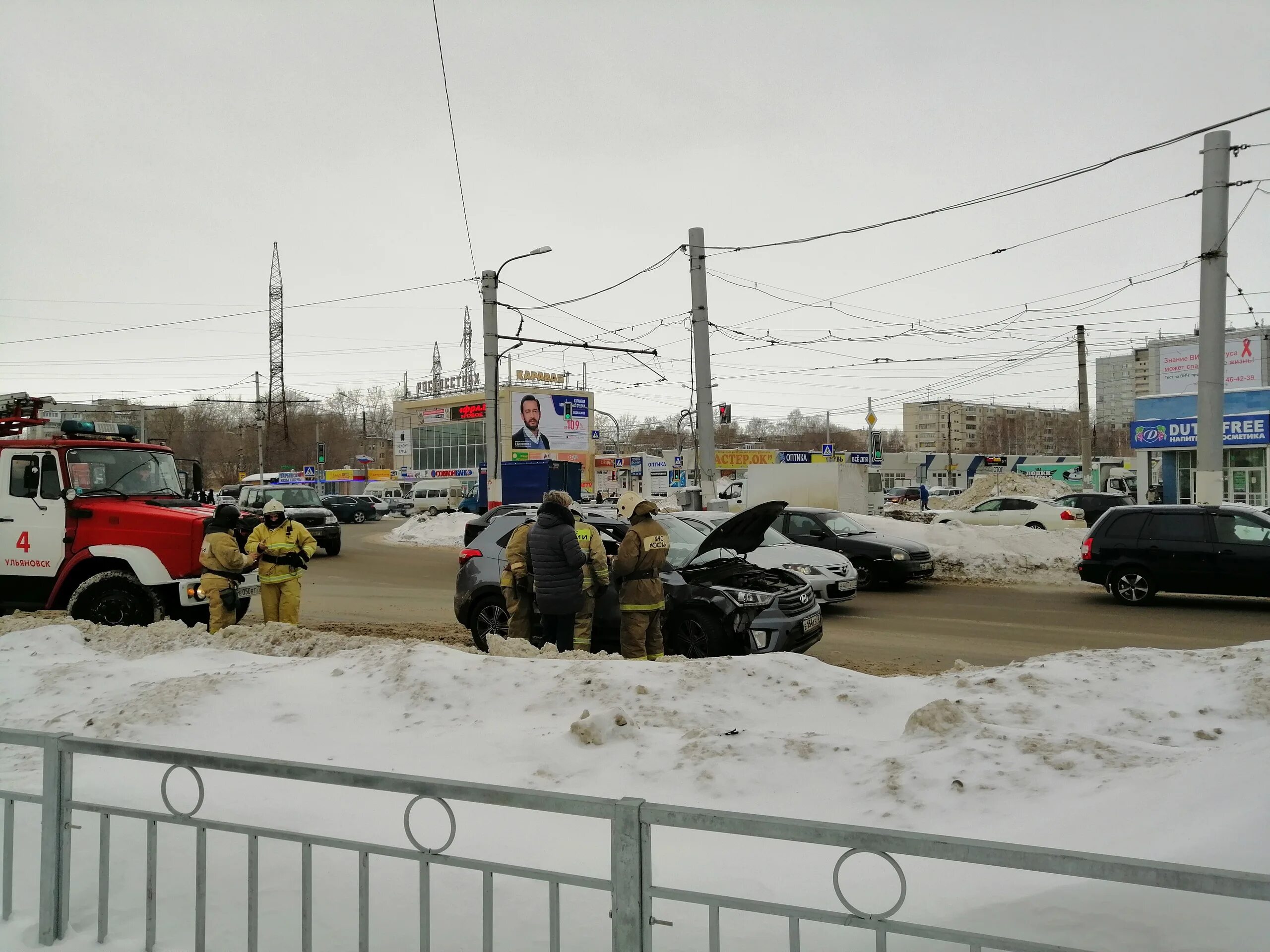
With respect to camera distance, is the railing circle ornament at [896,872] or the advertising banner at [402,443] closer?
the railing circle ornament at [896,872]

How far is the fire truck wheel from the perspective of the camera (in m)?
9.97

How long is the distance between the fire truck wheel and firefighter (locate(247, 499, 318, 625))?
4.35 feet

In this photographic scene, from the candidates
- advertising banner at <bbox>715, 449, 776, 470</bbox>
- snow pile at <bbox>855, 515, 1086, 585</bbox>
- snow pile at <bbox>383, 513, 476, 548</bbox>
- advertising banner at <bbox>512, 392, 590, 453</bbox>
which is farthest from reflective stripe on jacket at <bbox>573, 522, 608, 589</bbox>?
advertising banner at <bbox>715, 449, 776, 470</bbox>

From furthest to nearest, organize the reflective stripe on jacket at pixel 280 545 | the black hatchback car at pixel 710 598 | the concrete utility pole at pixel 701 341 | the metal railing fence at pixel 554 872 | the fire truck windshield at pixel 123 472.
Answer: the concrete utility pole at pixel 701 341 → the fire truck windshield at pixel 123 472 → the reflective stripe on jacket at pixel 280 545 → the black hatchback car at pixel 710 598 → the metal railing fence at pixel 554 872

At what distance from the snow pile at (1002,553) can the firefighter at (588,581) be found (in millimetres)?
10947

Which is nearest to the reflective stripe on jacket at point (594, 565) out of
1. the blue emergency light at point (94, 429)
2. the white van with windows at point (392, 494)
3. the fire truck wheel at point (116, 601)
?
the fire truck wheel at point (116, 601)

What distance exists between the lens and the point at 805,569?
42.8 ft

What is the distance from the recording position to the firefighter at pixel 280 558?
388 inches

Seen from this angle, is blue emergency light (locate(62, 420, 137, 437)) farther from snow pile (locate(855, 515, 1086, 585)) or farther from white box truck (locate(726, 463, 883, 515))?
white box truck (locate(726, 463, 883, 515))

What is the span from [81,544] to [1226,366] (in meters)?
41.5

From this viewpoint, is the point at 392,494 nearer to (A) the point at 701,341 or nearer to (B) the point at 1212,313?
(A) the point at 701,341

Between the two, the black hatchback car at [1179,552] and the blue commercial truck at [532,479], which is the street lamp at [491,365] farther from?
the black hatchback car at [1179,552]

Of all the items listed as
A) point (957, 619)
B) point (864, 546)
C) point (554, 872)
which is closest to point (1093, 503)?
point (864, 546)

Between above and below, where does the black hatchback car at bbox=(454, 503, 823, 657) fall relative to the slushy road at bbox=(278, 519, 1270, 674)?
above
